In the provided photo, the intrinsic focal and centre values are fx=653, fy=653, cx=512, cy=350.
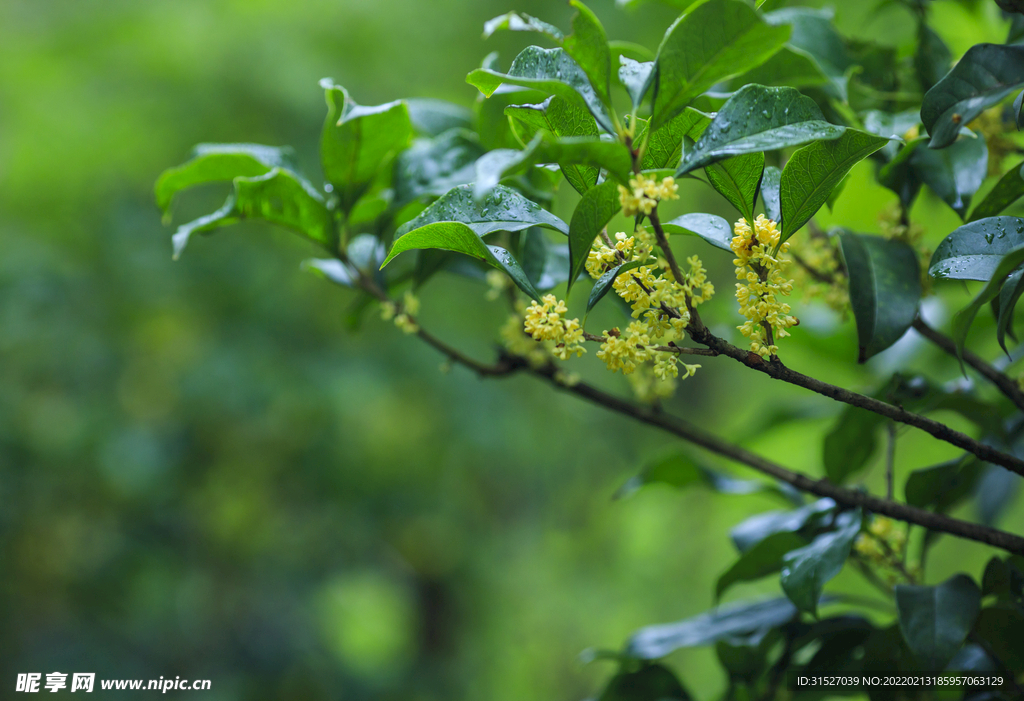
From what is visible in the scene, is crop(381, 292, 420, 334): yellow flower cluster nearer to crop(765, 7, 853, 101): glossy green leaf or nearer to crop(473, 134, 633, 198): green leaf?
crop(473, 134, 633, 198): green leaf

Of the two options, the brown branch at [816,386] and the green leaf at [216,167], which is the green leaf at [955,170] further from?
the green leaf at [216,167]

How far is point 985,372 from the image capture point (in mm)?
397

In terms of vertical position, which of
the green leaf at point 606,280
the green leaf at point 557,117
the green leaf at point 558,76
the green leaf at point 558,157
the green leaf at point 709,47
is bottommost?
the green leaf at point 606,280

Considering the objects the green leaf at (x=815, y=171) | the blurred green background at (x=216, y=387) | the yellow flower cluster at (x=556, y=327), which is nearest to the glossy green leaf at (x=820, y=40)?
the green leaf at (x=815, y=171)

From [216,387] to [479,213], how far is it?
1252mm

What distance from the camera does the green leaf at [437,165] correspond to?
456 millimetres

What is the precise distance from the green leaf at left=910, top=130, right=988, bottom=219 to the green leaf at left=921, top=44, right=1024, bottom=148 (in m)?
0.06

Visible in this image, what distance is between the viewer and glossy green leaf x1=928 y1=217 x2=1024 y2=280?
0.30 m

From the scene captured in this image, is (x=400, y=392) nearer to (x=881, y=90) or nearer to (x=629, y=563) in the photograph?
(x=629, y=563)

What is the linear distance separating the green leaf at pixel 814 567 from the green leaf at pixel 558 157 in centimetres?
25

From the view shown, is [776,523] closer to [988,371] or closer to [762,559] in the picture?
[762,559]

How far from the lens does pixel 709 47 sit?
26 centimetres

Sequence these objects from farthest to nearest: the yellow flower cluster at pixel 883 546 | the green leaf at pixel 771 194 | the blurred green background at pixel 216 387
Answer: the blurred green background at pixel 216 387, the yellow flower cluster at pixel 883 546, the green leaf at pixel 771 194

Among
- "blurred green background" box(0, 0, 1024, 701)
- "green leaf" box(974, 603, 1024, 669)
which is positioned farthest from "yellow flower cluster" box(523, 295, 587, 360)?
"blurred green background" box(0, 0, 1024, 701)
